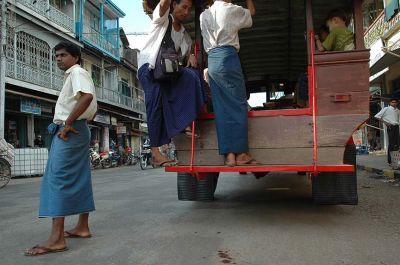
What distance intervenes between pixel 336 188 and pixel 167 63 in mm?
2366

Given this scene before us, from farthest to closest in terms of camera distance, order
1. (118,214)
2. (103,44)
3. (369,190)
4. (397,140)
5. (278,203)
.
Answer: (103,44) → (397,140) → (369,190) → (278,203) → (118,214)

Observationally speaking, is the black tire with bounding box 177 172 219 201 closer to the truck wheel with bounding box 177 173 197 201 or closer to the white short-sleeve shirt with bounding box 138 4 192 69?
the truck wheel with bounding box 177 173 197 201

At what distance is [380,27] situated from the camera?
50.2ft

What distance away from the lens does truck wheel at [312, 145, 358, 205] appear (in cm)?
504

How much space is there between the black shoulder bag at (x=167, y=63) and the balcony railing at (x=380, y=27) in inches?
404

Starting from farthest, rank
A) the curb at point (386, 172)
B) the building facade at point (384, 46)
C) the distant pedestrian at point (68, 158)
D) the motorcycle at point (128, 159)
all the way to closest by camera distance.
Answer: the motorcycle at point (128, 159) < the building facade at point (384, 46) < the curb at point (386, 172) < the distant pedestrian at point (68, 158)

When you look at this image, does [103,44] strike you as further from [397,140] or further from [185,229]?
[185,229]

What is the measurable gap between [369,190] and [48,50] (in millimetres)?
17982

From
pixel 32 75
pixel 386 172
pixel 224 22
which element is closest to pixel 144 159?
pixel 32 75

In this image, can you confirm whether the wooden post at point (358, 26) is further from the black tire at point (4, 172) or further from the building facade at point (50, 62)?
the building facade at point (50, 62)

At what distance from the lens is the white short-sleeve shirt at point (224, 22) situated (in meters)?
4.70

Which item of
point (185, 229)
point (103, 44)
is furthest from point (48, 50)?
point (185, 229)

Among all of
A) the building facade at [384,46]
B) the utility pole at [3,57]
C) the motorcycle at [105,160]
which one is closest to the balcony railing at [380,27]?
the building facade at [384,46]

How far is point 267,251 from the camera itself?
3781 mm
